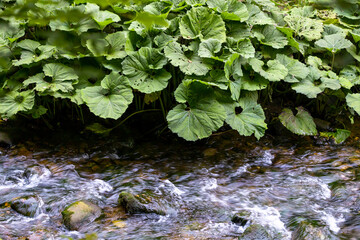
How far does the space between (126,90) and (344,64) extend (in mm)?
2703

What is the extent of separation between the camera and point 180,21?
3.65 metres

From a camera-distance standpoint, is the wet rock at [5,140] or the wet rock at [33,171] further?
the wet rock at [5,140]

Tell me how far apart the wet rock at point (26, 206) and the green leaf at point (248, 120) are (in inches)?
73.3

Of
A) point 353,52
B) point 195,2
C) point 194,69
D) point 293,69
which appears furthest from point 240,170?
point 353,52

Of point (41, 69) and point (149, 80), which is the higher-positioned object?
point (41, 69)

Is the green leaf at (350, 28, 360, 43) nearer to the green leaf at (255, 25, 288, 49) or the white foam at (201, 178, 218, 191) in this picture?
the green leaf at (255, 25, 288, 49)

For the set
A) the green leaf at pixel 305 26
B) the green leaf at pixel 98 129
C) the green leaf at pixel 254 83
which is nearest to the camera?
the green leaf at pixel 254 83

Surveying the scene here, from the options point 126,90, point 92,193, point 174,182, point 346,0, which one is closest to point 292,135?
point 174,182

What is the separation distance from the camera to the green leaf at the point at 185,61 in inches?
134

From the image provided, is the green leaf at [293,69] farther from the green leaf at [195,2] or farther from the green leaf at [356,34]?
the green leaf at [195,2]

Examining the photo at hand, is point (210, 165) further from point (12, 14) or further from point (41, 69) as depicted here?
point (12, 14)

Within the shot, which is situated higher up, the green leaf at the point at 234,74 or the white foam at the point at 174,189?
the green leaf at the point at 234,74

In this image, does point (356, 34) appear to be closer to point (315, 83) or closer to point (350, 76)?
point (350, 76)

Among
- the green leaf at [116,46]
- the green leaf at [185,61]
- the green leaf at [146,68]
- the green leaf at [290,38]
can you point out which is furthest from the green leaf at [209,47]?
the green leaf at [290,38]
